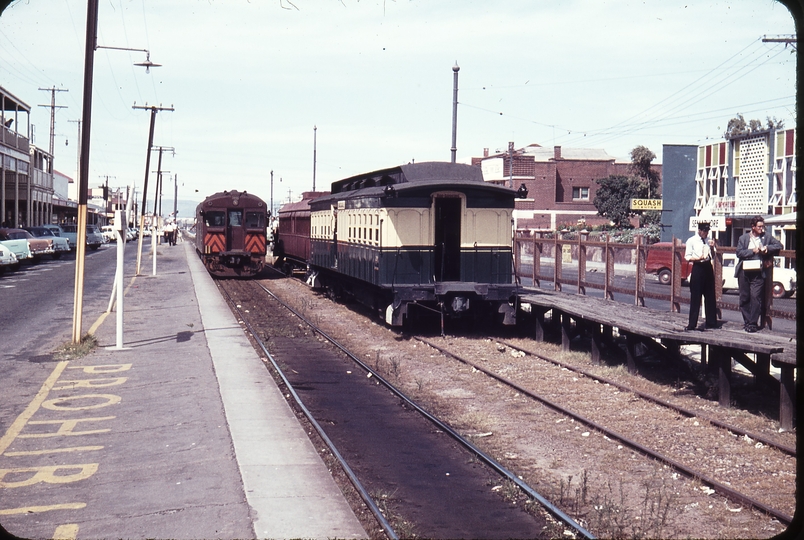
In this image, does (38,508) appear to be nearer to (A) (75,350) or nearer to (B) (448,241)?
(A) (75,350)

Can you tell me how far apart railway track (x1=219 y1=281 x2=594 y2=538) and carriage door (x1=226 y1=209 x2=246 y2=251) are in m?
19.6

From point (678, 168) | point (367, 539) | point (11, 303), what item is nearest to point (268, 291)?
point (11, 303)

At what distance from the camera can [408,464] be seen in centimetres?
843

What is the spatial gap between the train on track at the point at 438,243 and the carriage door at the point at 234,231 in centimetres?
1546

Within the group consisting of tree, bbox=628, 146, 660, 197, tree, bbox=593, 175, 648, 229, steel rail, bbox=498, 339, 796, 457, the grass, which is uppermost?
tree, bbox=628, 146, 660, 197

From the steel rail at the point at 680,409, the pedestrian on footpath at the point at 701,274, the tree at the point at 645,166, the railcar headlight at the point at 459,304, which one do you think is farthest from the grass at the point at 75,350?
the tree at the point at 645,166

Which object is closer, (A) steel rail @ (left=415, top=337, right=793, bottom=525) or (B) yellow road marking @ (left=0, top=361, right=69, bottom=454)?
(A) steel rail @ (left=415, top=337, right=793, bottom=525)

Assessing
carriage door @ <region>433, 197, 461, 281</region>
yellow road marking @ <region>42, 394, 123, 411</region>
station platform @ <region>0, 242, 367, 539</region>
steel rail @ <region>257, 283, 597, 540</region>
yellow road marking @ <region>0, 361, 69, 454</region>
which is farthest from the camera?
carriage door @ <region>433, 197, 461, 281</region>

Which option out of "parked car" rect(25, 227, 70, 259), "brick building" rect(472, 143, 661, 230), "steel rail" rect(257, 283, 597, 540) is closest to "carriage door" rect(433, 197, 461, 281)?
"steel rail" rect(257, 283, 597, 540)

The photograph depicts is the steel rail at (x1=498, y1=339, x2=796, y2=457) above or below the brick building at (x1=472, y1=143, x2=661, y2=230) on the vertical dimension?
below

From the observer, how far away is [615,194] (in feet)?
223

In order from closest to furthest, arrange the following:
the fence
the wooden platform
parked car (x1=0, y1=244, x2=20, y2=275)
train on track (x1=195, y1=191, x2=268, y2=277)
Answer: the wooden platform → the fence → parked car (x1=0, y1=244, x2=20, y2=275) → train on track (x1=195, y1=191, x2=268, y2=277)

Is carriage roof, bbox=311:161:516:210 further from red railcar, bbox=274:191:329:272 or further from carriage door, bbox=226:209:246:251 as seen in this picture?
carriage door, bbox=226:209:246:251

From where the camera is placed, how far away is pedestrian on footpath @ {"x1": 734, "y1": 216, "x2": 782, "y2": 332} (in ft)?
39.1
